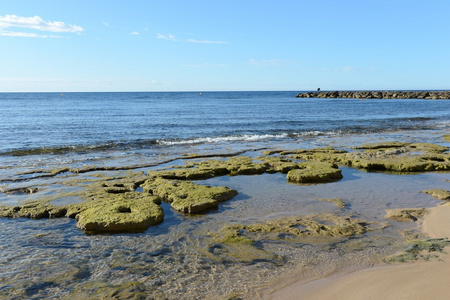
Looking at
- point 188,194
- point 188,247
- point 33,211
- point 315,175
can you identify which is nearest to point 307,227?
point 188,247

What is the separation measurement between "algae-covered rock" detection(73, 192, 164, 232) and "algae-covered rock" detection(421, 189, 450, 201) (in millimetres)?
9085

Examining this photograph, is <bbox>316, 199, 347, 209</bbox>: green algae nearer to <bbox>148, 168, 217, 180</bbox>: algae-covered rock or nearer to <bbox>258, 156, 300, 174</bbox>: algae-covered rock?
<bbox>258, 156, 300, 174</bbox>: algae-covered rock

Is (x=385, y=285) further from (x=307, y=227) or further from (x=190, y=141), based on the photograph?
(x=190, y=141)

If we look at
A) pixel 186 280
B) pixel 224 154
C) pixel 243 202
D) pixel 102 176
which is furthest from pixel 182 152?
pixel 186 280

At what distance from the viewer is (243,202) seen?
37.7 ft

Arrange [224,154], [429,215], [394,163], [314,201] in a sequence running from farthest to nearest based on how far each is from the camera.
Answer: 1. [224,154]
2. [394,163]
3. [314,201]
4. [429,215]

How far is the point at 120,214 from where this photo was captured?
9656 mm

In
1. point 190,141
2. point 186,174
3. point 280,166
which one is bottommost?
point 190,141

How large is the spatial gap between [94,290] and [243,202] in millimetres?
6081

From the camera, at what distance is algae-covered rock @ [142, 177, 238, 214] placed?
10.6m

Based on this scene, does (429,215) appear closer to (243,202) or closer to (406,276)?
(406,276)

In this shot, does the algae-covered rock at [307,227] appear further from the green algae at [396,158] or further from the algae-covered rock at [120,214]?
the green algae at [396,158]

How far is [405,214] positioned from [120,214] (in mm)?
8027

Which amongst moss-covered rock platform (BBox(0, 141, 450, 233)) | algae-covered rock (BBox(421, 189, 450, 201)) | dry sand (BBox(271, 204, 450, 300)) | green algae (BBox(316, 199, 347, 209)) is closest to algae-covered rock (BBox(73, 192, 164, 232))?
moss-covered rock platform (BBox(0, 141, 450, 233))
